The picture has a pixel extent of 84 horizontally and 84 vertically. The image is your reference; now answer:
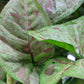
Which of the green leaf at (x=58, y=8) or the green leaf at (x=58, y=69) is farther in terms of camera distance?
the green leaf at (x=58, y=8)

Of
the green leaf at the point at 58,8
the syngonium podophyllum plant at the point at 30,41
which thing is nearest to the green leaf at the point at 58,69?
the syngonium podophyllum plant at the point at 30,41

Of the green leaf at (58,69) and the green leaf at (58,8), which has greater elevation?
the green leaf at (58,8)

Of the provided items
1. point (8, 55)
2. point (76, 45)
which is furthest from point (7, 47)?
point (76, 45)

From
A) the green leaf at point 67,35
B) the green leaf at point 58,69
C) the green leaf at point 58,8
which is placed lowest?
the green leaf at point 58,69

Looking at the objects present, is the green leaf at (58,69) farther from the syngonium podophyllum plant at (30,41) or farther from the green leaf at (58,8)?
the green leaf at (58,8)
